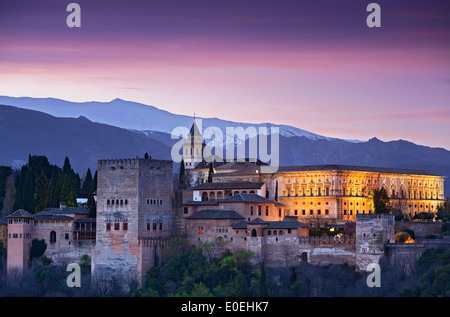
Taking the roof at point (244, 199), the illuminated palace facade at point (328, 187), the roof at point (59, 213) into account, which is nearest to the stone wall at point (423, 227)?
the roof at point (244, 199)

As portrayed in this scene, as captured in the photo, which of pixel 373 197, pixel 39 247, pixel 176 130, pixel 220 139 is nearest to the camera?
pixel 39 247

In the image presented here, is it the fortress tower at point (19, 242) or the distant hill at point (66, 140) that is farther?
the distant hill at point (66, 140)

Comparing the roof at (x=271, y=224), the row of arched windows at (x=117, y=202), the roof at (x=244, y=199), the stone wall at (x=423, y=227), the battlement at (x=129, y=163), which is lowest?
the stone wall at (x=423, y=227)

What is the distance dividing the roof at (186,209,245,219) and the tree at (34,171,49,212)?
51.7 ft

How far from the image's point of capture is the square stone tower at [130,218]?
64688 millimetres

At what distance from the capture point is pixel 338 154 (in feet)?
579

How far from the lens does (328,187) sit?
88188 mm

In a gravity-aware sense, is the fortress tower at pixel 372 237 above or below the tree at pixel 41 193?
below

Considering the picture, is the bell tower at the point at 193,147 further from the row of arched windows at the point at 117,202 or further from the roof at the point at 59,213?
the row of arched windows at the point at 117,202

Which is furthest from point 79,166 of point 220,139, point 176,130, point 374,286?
point 374,286

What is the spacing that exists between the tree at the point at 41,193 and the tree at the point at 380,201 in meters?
25.4

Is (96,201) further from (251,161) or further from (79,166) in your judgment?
(79,166)

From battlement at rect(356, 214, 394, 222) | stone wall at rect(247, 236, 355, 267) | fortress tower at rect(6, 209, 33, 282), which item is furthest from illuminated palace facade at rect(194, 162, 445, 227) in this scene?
battlement at rect(356, 214, 394, 222)
